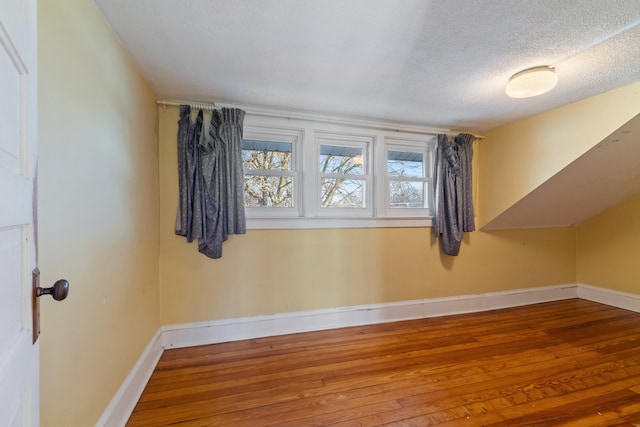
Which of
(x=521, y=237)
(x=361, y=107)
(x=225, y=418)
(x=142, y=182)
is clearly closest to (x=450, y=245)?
(x=521, y=237)

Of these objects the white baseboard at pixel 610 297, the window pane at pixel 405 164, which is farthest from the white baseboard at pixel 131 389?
the white baseboard at pixel 610 297

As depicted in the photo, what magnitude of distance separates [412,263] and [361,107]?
172 cm

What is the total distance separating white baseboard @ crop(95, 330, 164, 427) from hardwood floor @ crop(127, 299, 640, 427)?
5cm

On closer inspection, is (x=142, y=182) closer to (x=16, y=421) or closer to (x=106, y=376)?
(x=106, y=376)

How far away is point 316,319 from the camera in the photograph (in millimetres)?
2564

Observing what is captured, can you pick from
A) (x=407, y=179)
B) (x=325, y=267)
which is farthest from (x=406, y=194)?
(x=325, y=267)

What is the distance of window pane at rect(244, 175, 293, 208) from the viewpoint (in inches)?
97.0

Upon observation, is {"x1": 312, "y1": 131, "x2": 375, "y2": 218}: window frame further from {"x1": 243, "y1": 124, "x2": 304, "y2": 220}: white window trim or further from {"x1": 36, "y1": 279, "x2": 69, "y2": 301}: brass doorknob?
{"x1": 36, "y1": 279, "x2": 69, "y2": 301}: brass doorknob

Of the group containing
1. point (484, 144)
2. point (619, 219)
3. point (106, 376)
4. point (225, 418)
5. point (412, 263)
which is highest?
point (484, 144)

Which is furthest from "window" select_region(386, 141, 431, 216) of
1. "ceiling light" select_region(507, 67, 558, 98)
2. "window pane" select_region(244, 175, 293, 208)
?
"ceiling light" select_region(507, 67, 558, 98)

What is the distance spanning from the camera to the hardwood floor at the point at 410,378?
4.87 ft

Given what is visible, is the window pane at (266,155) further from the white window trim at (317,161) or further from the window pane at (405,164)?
the window pane at (405,164)

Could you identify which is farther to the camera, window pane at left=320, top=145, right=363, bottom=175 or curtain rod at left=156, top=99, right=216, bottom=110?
window pane at left=320, top=145, right=363, bottom=175

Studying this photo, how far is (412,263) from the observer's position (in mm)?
2863
